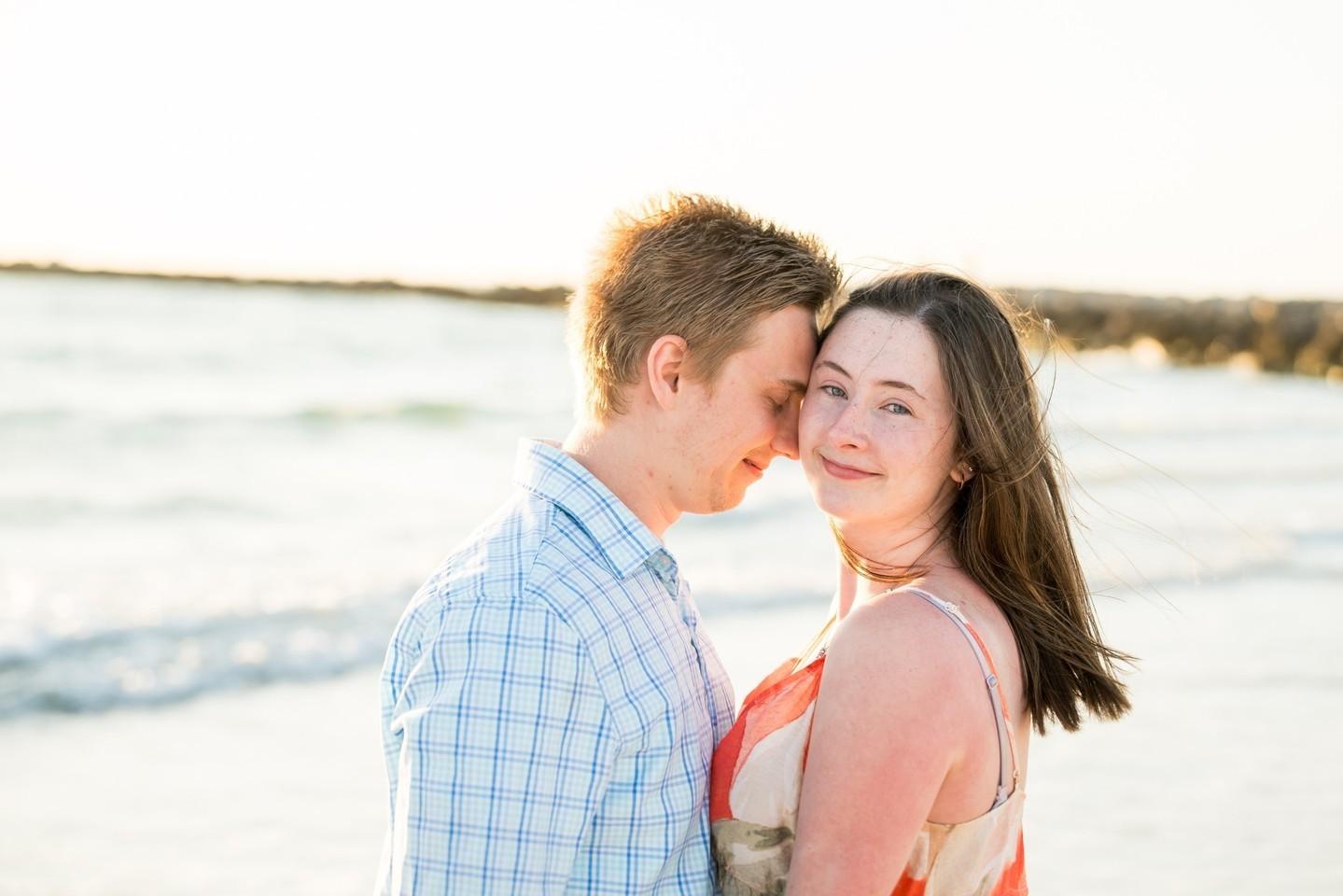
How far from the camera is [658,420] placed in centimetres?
266

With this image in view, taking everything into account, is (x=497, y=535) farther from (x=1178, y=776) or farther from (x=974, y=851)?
(x=1178, y=776)

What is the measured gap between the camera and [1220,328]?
43719 millimetres

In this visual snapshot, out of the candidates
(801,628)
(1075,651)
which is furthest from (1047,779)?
(1075,651)

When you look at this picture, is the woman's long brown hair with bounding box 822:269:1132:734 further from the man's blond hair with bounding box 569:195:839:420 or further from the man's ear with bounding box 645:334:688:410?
the man's ear with bounding box 645:334:688:410

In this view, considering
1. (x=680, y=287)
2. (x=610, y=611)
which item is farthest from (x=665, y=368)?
(x=610, y=611)

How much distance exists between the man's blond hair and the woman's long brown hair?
0.27 meters

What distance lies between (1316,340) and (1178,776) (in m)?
35.7

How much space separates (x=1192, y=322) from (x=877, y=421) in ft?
149

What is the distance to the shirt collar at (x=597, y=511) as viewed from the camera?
2383 millimetres


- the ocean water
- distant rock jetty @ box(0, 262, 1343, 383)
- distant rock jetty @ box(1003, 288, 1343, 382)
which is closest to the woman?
the ocean water

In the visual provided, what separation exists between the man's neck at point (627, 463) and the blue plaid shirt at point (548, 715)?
6.2 inches

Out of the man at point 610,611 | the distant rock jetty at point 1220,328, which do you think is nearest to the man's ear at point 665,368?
the man at point 610,611

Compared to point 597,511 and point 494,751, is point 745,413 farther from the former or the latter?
point 494,751

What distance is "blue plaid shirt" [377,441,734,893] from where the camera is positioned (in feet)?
6.70
